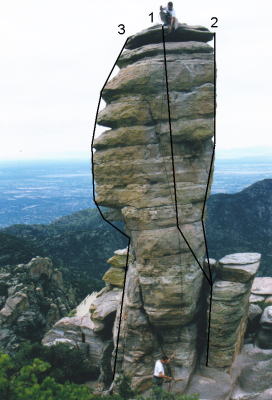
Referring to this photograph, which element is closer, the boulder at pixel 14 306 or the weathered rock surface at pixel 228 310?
the weathered rock surface at pixel 228 310

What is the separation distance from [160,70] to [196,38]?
3.17 metres

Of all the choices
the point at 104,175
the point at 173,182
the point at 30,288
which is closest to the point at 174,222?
the point at 173,182

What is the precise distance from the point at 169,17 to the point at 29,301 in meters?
28.6

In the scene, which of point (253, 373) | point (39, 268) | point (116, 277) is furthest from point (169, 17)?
point (39, 268)

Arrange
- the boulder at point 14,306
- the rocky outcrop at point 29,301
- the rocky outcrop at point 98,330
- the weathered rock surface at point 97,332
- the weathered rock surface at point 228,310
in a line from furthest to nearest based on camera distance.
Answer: the boulder at point 14,306, the rocky outcrop at point 29,301, the rocky outcrop at point 98,330, the weathered rock surface at point 97,332, the weathered rock surface at point 228,310

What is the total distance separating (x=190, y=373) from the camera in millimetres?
24938

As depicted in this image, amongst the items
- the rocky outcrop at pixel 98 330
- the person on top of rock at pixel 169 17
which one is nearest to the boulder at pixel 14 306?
the rocky outcrop at pixel 98 330

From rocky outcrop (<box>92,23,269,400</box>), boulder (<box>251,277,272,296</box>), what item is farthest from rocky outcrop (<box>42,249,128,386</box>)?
boulder (<box>251,277,272,296</box>)

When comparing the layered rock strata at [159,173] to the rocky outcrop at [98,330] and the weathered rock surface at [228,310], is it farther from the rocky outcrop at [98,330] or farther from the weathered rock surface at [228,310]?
the rocky outcrop at [98,330]

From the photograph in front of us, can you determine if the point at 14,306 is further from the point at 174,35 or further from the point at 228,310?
the point at 174,35

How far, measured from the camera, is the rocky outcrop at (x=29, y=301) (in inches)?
1506

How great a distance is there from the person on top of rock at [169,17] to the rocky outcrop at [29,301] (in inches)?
1056

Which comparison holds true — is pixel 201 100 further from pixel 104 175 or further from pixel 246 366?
pixel 246 366

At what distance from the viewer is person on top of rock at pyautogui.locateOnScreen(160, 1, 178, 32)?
2197 centimetres
